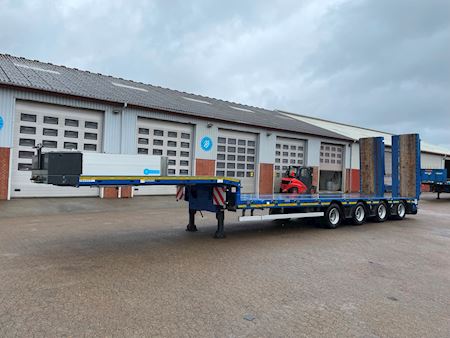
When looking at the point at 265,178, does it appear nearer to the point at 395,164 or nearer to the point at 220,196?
the point at 395,164

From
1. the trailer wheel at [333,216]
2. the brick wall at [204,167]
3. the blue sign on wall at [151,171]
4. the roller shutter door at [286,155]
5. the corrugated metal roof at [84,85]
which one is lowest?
the trailer wheel at [333,216]

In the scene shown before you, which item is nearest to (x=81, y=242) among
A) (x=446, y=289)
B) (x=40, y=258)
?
(x=40, y=258)

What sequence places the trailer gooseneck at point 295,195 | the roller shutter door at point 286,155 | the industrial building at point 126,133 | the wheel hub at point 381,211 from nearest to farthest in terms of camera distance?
the trailer gooseneck at point 295,195
the wheel hub at point 381,211
the industrial building at point 126,133
the roller shutter door at point 286,155

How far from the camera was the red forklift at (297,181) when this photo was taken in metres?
21.0

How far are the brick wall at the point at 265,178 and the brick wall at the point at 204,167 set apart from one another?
360 centimetres

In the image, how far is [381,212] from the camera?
13031mm

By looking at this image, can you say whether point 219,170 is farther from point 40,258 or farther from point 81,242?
point 40,258

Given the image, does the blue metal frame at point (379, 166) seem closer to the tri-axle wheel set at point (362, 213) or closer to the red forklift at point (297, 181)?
the tri-axle wheel set at point (362, 213)

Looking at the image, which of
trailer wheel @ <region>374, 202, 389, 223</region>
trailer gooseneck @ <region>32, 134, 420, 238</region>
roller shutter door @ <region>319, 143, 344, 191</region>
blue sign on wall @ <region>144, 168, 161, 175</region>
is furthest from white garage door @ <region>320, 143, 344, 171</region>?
blue sign on wall @ <region>144, 168, 161, 175</region>

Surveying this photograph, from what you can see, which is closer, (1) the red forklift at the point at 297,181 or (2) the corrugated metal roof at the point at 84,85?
(2) the corrugated metal roof at the point at 84,85

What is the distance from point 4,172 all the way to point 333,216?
12818mm

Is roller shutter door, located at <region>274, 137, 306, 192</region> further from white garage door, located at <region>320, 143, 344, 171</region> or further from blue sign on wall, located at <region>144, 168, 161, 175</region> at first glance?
blue sign on wall, located at <region>144, 168, 161, 175</region>

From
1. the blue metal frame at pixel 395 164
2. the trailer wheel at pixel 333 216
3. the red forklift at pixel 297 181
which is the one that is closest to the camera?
the trailer wheel at pixel 333 216

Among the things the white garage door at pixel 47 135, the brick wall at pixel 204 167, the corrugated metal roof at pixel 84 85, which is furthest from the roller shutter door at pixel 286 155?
the white garage door at pixel 47 135
